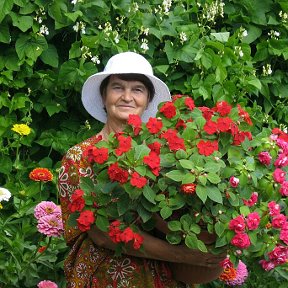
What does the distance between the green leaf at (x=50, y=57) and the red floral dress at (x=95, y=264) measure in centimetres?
122

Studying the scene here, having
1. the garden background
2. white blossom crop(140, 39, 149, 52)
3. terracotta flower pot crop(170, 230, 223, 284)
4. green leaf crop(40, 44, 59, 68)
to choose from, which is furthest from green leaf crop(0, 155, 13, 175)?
terracotta flower pot crop(170, 230, 223, 284)

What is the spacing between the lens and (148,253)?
9.61 ft

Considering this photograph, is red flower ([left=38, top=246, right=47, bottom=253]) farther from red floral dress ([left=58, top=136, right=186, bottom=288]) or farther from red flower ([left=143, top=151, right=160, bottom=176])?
red flower ([left=143, top=151, right=160, bottom=176])

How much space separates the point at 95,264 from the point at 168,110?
2.04ft

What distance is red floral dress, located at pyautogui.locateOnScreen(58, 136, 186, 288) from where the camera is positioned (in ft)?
10.1

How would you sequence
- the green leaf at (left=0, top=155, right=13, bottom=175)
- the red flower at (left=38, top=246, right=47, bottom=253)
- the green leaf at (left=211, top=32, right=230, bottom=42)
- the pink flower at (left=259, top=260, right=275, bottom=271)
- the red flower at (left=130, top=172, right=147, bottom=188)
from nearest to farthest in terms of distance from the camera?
the red flower at (left=130, top=172, right=147, bottom=188)
the pink flower at (left=259, top=260, right=275, bottom=271)
the red flower at (left=38, top=246, right=47, bottom=253)
the green leaf at (left=0, top=155, right=13, bottom=175)
the green leaf at (left=211, top=32, right=230, bottom=42)

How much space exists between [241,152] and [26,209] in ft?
4.82

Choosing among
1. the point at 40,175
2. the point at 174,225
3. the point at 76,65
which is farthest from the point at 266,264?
the point at 76,65

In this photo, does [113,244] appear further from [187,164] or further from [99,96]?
[99,96]

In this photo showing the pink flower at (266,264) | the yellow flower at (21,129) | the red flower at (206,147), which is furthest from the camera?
the yellow flower at (21,129)

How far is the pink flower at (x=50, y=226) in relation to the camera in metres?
3.59

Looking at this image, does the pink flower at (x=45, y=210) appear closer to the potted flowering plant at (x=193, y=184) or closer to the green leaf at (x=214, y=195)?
the potted flowering plant at (x=193, y=184)

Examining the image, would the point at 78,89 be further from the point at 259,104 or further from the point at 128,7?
the point at 259,104

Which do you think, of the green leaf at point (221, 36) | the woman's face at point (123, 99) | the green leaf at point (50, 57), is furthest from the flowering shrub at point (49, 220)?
the green leaf at point (221, 36)
